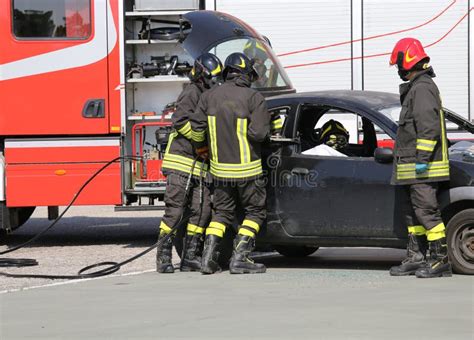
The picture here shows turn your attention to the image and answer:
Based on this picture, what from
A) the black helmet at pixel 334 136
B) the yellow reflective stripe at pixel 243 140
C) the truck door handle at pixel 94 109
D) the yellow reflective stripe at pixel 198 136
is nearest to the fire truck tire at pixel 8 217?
the truck door handle at pixel 94 109

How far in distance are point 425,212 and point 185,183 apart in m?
2.23

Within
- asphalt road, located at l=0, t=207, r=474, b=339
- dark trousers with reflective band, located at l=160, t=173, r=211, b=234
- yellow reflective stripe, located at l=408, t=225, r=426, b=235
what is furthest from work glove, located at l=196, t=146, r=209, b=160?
yellow reflective stripe, located at l=408, t=225, r=426, b=235

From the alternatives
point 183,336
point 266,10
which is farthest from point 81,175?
point 183,336

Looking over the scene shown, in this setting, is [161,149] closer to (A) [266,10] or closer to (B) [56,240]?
(B) [56,240]

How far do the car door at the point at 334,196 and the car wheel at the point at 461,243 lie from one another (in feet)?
1.55

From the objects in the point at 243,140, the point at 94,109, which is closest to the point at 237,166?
the point at 243,140

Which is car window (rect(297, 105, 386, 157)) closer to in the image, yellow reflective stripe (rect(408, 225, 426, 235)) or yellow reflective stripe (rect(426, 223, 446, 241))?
yellow reflective stripe (rect(408, 225, 426, 235))

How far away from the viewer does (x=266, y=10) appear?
15.1m

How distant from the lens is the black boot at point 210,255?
9766 millimetres

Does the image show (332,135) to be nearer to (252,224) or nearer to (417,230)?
(252,224)

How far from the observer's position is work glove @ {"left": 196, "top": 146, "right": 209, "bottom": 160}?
32.9ft

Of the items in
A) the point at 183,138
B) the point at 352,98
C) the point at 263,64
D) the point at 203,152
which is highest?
the point at 263,64

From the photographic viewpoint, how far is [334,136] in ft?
34.0

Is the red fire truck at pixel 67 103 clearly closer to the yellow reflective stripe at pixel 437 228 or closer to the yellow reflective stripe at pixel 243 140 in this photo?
the yellow reflective stripe at pixel 243 140
